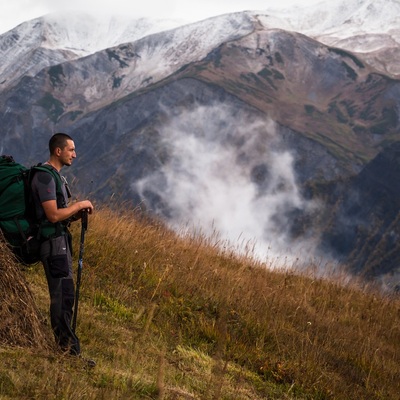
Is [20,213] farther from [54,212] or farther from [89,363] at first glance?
[89,363]

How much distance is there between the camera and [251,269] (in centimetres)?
1083

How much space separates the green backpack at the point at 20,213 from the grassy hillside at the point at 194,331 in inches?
10.2

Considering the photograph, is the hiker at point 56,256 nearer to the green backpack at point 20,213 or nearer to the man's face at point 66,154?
the green backpack at point 20,213

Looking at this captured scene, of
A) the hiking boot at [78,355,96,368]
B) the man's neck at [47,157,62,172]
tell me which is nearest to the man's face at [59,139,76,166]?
the man's neck at [47,157,62,172]

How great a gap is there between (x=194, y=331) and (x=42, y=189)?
10.7ft

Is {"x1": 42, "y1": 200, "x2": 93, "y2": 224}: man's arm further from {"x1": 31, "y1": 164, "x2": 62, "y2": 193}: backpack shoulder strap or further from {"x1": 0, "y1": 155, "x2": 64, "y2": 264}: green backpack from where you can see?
{"x1": 31, "y1": 164, "x2": 62, "y2": 193}: backpack shoulder strap

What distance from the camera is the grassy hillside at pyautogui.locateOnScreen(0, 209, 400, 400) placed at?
5.13 meters

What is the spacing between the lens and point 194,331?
7598 mm

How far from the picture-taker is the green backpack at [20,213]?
18.0ft

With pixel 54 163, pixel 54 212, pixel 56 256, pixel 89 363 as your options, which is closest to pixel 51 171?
pixel 54 163

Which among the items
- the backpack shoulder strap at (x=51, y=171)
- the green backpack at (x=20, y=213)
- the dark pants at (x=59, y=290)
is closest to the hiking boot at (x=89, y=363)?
the dark pants at (x=59, y=290)

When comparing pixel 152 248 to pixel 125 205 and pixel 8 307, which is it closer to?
pixel 125 205

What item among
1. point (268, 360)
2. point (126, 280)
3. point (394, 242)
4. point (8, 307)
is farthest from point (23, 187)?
point (394, 242)

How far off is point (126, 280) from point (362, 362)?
3.69m
